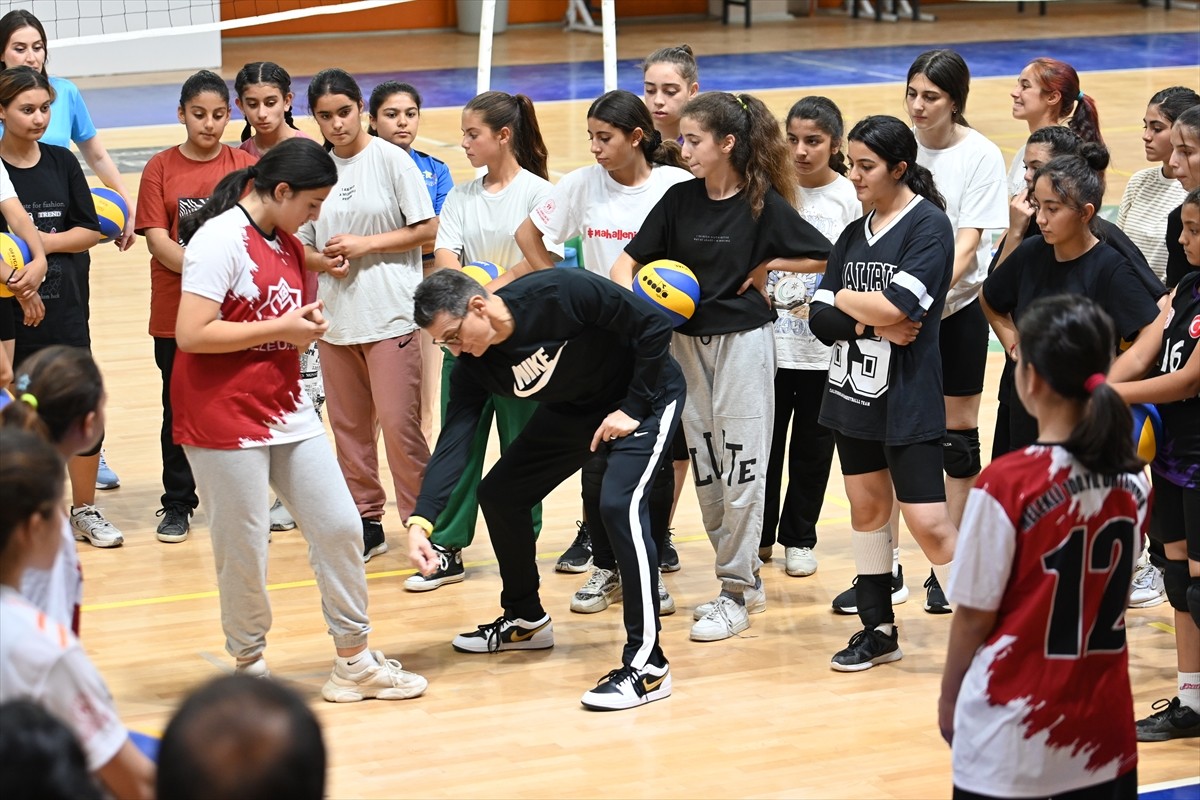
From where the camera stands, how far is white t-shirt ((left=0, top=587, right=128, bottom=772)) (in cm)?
247

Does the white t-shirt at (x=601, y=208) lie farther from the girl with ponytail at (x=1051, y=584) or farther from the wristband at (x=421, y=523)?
the girl with ponytail at (x=1051, y=584)

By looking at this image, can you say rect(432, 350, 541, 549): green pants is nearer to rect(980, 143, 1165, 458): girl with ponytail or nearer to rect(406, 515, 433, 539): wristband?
rect(406, 515, 433, 539): wristband

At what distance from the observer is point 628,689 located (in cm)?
495

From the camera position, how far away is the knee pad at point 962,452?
19.1ft

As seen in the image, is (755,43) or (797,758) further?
(755,43)

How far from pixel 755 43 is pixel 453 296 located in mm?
18126

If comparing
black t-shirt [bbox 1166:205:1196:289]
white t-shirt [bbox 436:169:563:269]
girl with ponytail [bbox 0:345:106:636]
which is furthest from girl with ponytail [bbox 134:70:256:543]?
black t-shirt [bbox 1166:205:1196:289]

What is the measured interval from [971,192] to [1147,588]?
5.48ft

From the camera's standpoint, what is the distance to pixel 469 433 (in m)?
5.04

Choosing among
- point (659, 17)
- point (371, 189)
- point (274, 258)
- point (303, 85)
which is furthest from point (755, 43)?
point (274, 258)

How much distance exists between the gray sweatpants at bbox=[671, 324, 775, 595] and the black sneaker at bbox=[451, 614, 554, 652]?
69 centimetres

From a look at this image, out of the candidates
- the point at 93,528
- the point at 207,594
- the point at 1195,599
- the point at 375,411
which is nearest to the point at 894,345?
the point at 1195,599

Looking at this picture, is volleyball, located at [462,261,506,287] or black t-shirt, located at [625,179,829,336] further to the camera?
volleyball, located at [462,261,506,287]

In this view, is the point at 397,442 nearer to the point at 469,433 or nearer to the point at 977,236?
the point at 469,433
